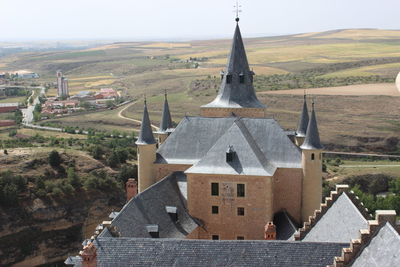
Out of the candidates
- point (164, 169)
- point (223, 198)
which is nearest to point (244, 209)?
point (223, 198)

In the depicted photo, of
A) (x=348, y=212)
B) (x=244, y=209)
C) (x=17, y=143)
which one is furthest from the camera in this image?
(x=17, y=143)

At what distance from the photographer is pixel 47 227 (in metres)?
59.6

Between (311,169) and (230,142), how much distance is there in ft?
21.1

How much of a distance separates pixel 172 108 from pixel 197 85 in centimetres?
4230

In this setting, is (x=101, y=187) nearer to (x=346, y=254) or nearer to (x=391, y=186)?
(x=391, y=186)

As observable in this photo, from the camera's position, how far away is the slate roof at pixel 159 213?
3189 centimetres

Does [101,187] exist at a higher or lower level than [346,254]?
lower

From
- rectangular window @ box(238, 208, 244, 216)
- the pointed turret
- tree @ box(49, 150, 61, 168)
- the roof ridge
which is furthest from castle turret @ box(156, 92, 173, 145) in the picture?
tree @ box(49, 150, 61, 168)

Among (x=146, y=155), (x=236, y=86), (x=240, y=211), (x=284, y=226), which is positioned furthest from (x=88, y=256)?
(x=236, y=86)

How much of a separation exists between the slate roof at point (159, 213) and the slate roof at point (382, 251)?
1413cm

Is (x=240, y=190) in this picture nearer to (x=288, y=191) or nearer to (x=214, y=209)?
(x=214, y=209)

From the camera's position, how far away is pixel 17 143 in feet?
285

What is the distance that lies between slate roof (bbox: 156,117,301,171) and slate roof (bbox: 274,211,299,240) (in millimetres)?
3624

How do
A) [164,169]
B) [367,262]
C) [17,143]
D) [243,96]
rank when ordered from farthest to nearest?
[17,143]
[243,96]
[164,169]
[367,262]
